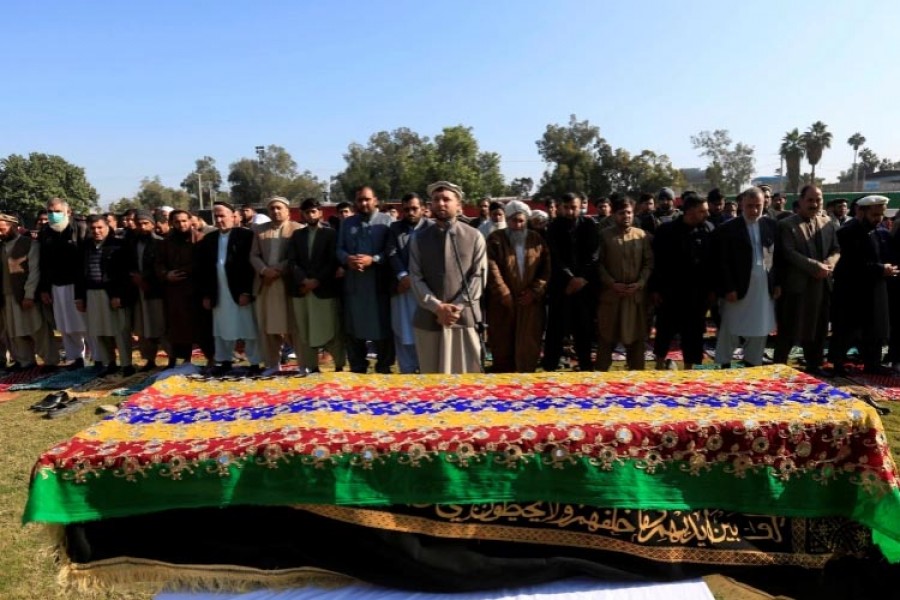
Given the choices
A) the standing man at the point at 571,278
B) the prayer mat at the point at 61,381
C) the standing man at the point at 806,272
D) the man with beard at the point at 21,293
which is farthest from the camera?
the man with beard at the point at 21,293

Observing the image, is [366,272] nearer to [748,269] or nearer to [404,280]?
[404,280]

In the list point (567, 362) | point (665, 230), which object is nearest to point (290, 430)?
point (665, 230)

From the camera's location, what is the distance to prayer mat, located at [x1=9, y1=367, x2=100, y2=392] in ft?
20.0

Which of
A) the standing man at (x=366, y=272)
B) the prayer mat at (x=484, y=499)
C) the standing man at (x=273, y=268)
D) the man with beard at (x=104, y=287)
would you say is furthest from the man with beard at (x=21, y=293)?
the prayer mat at (x=484, y=499)

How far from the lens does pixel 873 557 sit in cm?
215

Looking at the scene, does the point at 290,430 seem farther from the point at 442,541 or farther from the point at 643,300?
the point at 643,300

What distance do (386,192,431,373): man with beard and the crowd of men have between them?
16 millimetres

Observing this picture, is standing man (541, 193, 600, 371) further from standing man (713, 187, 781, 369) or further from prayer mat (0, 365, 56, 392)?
prayer mat (0, 365, 56, 392)

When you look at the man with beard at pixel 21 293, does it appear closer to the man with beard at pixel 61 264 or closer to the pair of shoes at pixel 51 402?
the man with beard at pixel 61 264

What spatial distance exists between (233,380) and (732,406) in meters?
2.16

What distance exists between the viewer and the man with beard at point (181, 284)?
6.13 metres

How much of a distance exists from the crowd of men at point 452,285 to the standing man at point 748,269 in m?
0.01

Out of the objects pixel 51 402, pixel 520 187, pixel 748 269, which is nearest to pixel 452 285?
pixel 748 269

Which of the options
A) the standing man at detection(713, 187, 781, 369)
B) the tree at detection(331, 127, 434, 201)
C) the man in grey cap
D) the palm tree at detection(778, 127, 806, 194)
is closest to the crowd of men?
the standing man at detection(713, 187, 781, 369)
